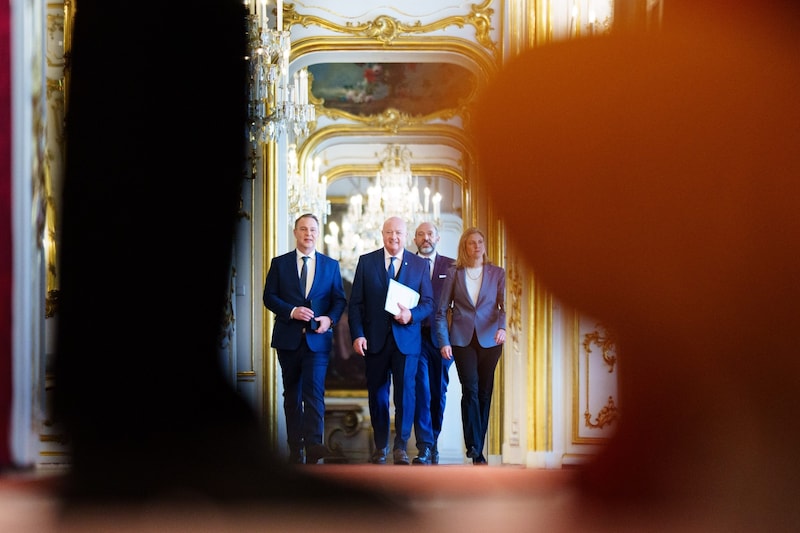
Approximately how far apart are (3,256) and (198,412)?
1.35m

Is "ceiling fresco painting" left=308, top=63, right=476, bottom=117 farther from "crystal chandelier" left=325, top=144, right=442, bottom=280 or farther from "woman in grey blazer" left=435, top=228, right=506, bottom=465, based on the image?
"woman in grey blazer" left=435, top=228, right=506, bottom=465

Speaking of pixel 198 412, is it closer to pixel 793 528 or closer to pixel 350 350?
pixel 793 528

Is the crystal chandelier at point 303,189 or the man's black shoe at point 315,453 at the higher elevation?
the crystal chandelier at point 303,189

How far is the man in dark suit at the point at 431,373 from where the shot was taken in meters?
6.00

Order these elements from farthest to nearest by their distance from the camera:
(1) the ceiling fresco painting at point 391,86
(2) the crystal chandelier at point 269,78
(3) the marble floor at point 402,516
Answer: (1) the ceiling fresco painting at point 391,86 < (2) the crystal chandelier at point 269,78 < (3) the marble floor at point 402,516

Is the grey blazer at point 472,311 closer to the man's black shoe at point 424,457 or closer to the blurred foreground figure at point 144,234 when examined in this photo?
the man's black shoe at point 424,457

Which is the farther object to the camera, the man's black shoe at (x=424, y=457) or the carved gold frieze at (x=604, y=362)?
the carved gold frieze at (x=604, y=362)

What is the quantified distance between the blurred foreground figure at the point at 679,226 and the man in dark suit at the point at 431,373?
3.76 meters

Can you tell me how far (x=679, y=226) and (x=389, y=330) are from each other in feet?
13.5

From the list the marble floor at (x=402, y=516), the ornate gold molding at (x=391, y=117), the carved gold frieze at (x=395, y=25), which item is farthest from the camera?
the ornate gold molding at (x=391, y=117)

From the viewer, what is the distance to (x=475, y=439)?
19.5 ft

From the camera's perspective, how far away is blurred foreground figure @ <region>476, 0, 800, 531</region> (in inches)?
71.4

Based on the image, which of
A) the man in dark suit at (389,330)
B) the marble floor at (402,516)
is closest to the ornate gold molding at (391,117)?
the man in dark suit at (389,330)

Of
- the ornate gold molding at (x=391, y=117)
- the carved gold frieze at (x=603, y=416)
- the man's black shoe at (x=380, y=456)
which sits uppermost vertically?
the ornate gold molding at (x=391, y=117)
